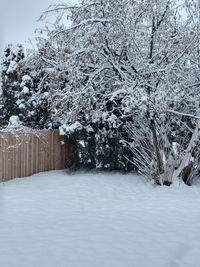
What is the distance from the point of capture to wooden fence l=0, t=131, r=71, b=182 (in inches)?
360

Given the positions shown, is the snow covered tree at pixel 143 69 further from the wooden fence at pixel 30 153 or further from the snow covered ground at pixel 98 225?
the wooden fence at pixel 30 153

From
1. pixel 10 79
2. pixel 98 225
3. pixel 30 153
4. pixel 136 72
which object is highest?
pixel 10 79

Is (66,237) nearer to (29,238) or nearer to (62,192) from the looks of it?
(29,238)

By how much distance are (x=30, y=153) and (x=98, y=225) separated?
4810 mm

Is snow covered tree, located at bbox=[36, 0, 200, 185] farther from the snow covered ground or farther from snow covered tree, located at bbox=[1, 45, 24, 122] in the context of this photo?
snow covered tree, located at bbox=[1, 45, 24, 122]

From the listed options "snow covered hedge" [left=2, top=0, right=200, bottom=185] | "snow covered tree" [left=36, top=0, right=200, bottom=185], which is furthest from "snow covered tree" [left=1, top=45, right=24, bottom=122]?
"snow covered tree" [left=36, top=0, right=200, bottom=185]

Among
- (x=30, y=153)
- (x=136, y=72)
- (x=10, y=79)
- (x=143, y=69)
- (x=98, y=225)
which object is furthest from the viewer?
(x=10, y=79)

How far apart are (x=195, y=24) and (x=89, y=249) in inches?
225

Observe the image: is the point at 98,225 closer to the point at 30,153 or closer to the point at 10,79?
the point at 30,153

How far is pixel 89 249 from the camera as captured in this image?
4496mm

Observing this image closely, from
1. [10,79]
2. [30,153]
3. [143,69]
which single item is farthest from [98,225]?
[10,79]

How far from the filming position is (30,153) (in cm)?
998

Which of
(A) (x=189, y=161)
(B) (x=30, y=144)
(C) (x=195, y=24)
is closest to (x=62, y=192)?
(B) (x=30, y=144)

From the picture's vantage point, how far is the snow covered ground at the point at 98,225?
13.8ft
